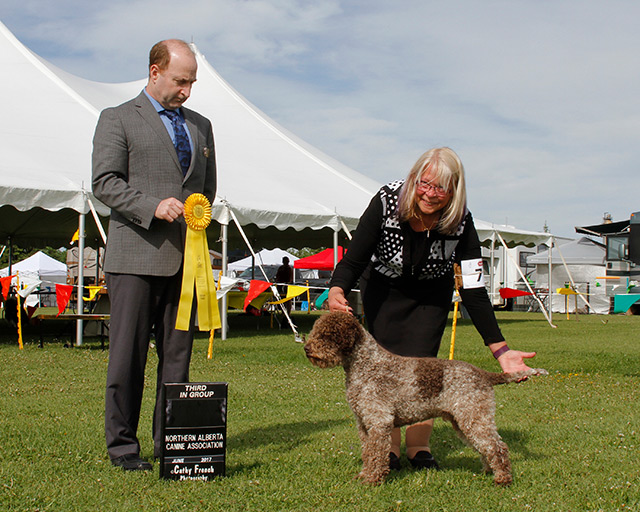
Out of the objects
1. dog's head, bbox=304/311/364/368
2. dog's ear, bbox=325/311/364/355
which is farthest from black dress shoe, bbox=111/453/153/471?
dog's ear, bbox=325/311/364/355

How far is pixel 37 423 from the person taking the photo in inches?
175

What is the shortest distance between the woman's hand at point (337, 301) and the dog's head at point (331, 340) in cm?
10

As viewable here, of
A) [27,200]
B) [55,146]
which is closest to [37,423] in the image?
[27,200]

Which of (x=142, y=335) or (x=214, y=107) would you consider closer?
(x=142, y=335)

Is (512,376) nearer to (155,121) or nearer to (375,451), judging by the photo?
(375,451)

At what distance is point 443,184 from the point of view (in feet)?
10.3

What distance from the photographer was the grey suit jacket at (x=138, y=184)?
3.16 metres

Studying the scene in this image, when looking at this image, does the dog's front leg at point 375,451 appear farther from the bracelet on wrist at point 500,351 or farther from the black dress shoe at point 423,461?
the bracelet on wrist at point 500,351

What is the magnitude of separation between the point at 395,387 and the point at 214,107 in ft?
41.5

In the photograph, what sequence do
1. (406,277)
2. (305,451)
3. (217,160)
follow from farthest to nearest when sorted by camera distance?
(217,160)
(305,451)
(406,277)

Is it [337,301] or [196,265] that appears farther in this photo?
[196,265]

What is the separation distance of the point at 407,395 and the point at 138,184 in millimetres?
1641

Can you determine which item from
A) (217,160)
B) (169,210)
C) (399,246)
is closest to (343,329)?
(399,246)

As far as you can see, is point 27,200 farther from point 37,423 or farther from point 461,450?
point 461,450
